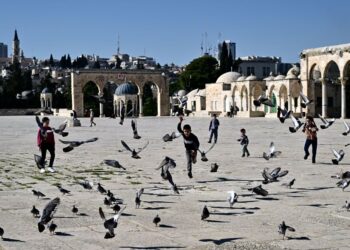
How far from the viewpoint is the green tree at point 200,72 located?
8553cm

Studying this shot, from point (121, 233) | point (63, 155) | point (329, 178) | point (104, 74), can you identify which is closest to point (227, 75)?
point (104, 74)

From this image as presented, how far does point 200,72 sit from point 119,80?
1517 cm

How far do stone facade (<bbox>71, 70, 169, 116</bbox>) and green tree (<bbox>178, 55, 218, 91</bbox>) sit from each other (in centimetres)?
1070

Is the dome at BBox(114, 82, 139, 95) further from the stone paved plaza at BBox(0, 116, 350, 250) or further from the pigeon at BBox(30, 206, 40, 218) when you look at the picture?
the pigeon at BBox(30, 206, 40, 218)

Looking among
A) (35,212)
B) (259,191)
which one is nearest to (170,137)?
(259,191)

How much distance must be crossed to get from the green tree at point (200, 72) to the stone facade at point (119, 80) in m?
10.7

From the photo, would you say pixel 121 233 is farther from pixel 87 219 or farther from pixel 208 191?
pixel 208 191

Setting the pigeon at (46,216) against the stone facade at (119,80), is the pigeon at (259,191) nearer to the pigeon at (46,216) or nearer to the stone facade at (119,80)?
the pigeon at (46,216)

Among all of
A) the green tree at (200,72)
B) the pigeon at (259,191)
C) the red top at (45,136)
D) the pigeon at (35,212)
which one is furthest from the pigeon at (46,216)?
the green tree at (200,72)

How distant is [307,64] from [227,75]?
19.7m

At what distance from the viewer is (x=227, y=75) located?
69.8 m

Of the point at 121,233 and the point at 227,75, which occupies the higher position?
the point at 227,75

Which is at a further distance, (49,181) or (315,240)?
(49,181)

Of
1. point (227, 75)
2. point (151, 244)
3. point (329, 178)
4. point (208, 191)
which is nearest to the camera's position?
point (151, 244)
